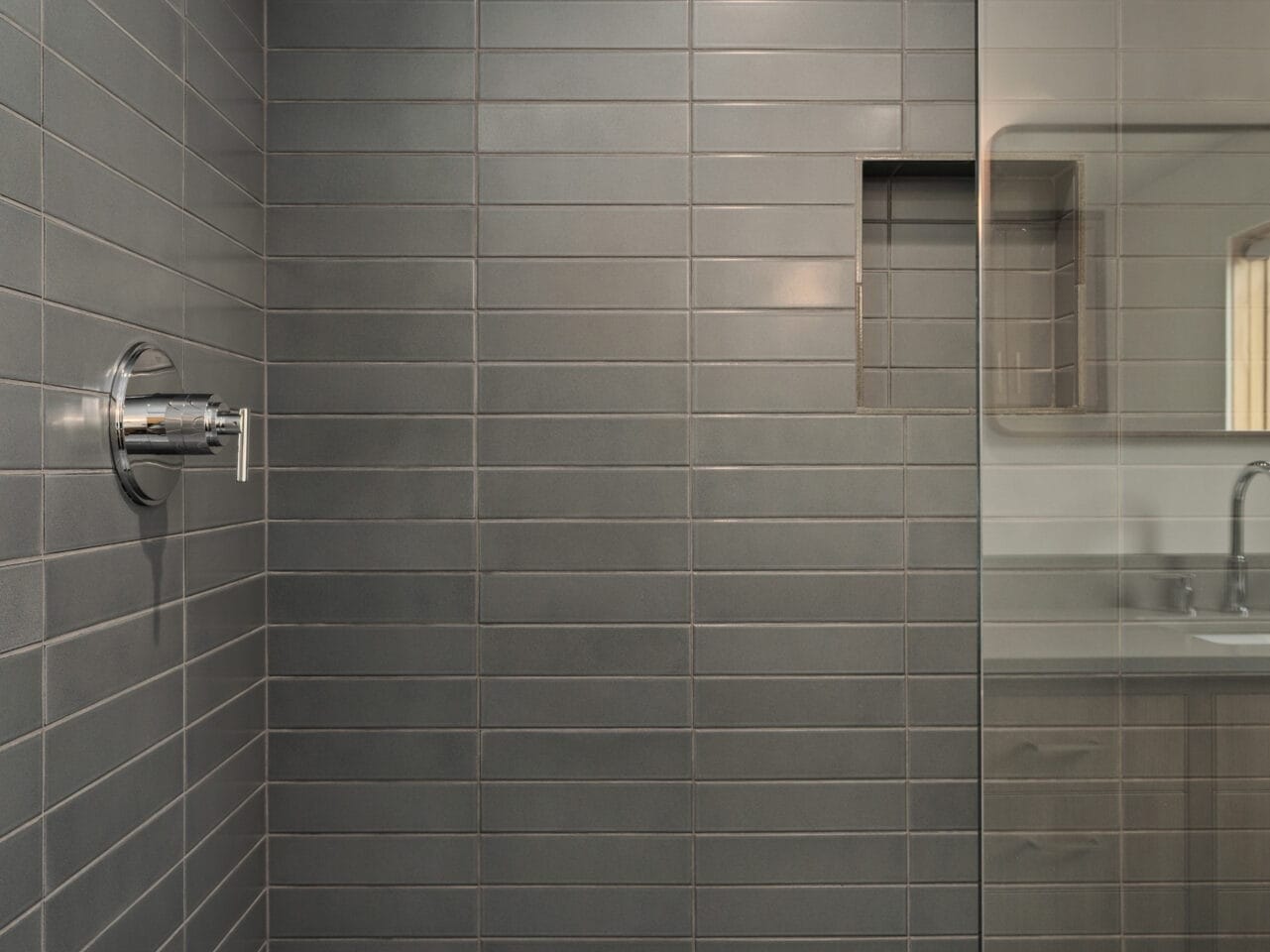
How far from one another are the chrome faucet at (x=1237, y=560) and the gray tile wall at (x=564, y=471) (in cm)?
116

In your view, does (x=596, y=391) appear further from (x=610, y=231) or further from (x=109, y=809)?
(x=109, y=809)

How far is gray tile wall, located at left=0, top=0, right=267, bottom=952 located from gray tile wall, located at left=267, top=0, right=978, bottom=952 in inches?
4.6

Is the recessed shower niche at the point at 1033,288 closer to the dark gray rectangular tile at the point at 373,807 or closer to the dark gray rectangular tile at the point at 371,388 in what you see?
the dark gray rectangular tile at the point at 371,388

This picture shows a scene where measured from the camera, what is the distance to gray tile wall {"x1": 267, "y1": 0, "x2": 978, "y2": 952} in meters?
1.65

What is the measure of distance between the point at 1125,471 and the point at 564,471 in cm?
115

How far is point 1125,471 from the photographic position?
599 mm

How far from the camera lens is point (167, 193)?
1.29 meters

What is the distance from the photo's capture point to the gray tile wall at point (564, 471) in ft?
5.43

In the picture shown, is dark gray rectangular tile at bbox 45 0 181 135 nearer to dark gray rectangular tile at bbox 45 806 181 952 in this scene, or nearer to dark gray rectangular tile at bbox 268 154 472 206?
dark gray rectangular tile at bbox 268 154 472 206

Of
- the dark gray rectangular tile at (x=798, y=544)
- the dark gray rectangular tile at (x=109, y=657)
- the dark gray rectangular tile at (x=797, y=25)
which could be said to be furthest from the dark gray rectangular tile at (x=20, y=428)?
the dark gray rectangular tile at (x=797, y=25)

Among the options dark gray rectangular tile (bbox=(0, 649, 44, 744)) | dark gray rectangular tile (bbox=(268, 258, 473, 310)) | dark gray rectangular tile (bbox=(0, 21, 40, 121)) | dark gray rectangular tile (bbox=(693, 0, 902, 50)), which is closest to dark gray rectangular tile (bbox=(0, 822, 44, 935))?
dark gray rectangular tile (bbox=(0, 649, 44, 744))

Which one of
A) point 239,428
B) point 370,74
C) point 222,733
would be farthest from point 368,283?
point 222,733

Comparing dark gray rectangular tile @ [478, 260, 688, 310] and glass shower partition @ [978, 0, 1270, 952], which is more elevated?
dark gray rectangular tile @ [478, 260, 688, 310]

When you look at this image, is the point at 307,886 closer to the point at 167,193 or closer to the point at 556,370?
the point at 556,370
